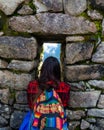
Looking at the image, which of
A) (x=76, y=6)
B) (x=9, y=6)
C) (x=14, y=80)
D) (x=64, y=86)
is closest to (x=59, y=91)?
(x=64, y=86)

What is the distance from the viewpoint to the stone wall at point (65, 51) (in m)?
4.16

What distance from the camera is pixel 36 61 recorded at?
4.42 meters

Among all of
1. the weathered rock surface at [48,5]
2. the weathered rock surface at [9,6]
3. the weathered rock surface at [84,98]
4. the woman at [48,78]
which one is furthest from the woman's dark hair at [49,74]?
Answer: the weathered rock surface at [9,6]

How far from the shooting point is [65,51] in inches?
169

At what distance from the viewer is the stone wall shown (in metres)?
4.16

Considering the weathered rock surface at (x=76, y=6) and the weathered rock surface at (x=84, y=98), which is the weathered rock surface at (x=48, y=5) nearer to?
the weathered rock surface at (x=76, y=6)

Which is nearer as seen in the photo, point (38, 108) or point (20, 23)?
point (38, 108)

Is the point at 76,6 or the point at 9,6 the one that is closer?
the point at 76,6

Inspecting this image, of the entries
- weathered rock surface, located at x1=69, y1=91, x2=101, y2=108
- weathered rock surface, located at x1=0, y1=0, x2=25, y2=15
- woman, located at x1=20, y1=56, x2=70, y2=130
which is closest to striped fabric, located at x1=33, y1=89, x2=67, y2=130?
woman, located at x1=20, y1=56, x2=70, y2=130

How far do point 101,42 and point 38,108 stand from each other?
3.38 ft

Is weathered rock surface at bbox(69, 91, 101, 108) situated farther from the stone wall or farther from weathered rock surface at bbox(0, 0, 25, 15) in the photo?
weathered rock surface at bbox(0, 0, 25, 15)

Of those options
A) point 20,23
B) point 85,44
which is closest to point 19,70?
point 20,23

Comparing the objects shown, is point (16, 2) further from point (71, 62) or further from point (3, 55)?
point (71, 62)

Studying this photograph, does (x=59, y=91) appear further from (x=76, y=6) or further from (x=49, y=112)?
(x=76, y=6)
